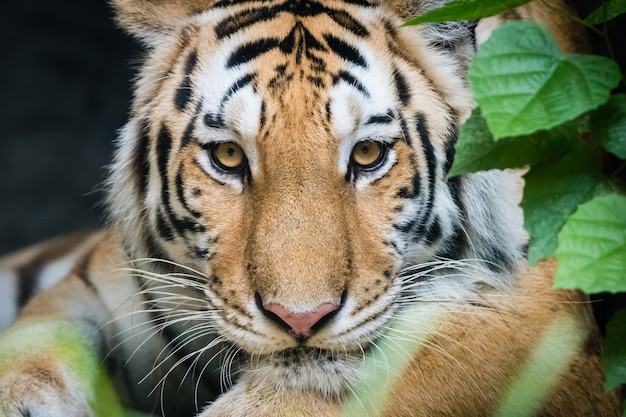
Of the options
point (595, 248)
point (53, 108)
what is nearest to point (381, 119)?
point (595, 248)

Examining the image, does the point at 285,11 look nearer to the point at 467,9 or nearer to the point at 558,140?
the point at 467,9

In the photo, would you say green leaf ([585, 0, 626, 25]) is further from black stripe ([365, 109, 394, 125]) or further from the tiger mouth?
the tiger mouth

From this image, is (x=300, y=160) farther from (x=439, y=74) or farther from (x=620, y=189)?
(x=620, y=189)

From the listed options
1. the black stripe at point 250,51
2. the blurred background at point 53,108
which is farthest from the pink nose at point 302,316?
the blurred background at point 53,108

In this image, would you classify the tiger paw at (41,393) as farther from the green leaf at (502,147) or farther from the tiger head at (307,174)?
the green leaf at (502,147)

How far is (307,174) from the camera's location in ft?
4.54

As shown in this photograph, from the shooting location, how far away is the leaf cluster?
103cm

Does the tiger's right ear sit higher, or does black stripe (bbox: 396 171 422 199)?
the tiger's right ear

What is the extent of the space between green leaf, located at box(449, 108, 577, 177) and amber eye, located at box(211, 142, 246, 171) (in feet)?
1.45

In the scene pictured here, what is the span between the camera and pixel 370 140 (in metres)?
1.43

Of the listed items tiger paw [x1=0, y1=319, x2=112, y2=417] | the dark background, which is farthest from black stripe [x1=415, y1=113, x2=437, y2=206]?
the dark background

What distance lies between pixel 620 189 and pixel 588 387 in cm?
49

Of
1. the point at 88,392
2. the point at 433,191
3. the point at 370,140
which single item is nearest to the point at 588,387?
the point at 433,191

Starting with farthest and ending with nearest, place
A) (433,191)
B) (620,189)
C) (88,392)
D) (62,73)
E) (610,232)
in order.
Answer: (62,73), (88,392), (433,191), (620,189), (610,232)
